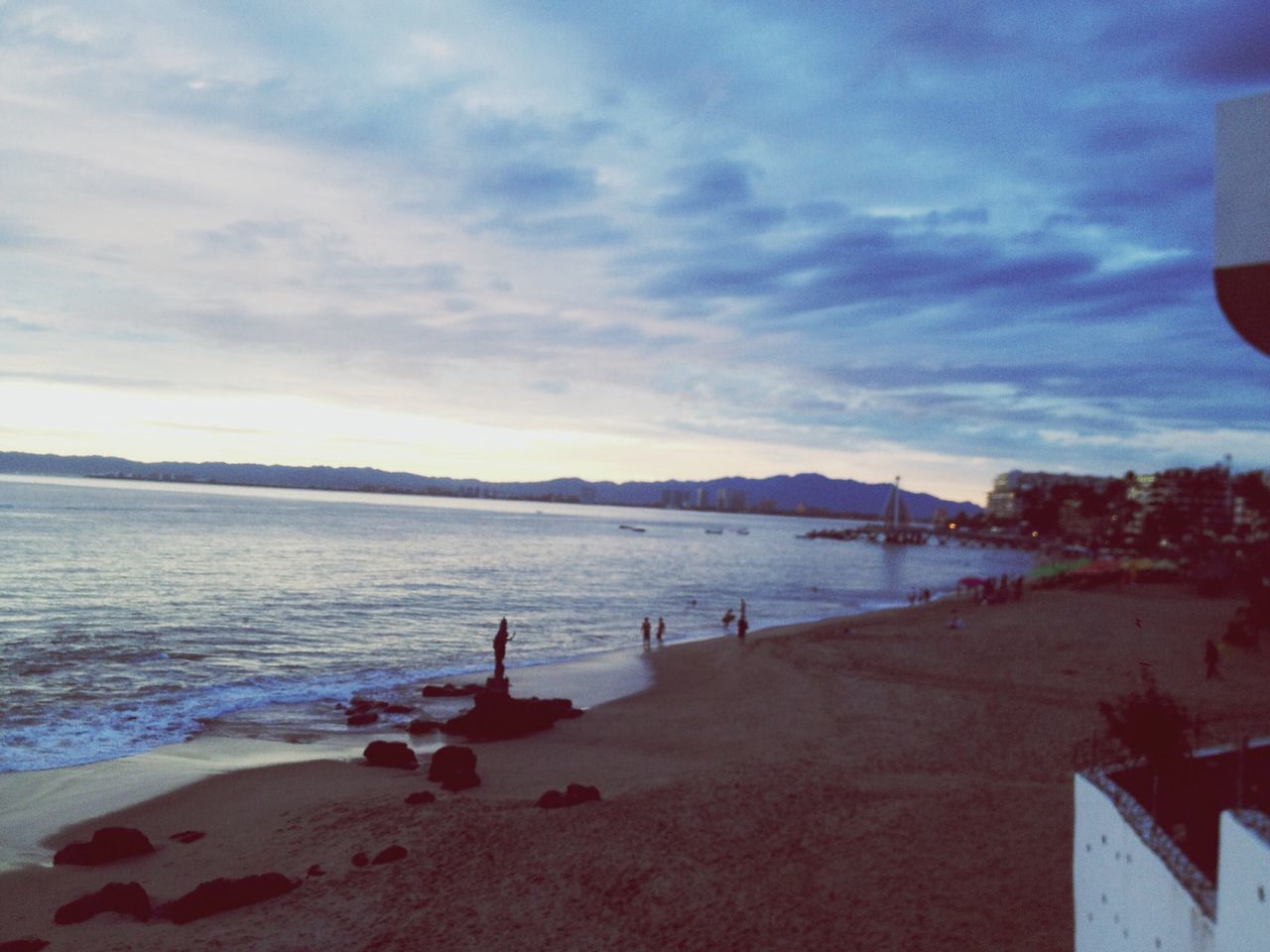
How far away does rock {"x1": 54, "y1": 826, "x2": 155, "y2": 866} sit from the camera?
12180 millimetres

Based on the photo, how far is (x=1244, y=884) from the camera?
4.57m

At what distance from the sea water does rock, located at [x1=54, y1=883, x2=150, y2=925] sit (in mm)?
7990

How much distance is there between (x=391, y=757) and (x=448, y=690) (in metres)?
8.48

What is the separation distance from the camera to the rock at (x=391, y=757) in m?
16.9

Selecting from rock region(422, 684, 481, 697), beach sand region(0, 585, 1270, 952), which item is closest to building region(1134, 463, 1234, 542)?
beach sand region(0, 585, 1270, 952)

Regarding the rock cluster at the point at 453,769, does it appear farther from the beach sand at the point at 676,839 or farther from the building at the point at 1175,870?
the building at the point at 1175,870

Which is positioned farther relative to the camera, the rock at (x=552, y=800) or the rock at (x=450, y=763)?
the rock at (x=450, y=763)

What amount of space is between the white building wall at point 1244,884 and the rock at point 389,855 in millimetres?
10069

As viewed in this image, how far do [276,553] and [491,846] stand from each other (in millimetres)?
66956

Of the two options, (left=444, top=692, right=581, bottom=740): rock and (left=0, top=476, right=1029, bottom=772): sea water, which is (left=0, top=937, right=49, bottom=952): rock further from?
(left=444, top=692, right=581, bottom=740): rock

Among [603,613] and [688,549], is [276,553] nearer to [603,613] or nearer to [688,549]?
[603,613]

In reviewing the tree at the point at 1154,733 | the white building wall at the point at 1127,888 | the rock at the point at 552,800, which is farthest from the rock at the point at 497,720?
the tree at the point at 1154,733

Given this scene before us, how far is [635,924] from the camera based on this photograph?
10117mm

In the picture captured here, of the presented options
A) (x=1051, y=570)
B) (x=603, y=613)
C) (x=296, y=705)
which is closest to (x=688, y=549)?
(x=1051, y=570)
